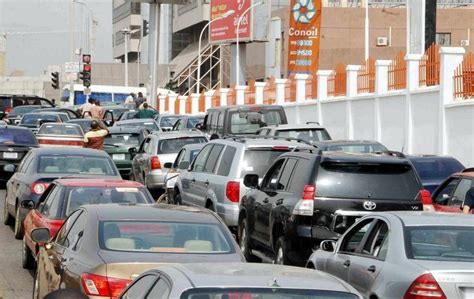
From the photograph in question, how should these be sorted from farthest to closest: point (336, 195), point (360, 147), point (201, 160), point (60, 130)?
point (60, 130)
point (360, 147)
point (201, 160)
point (336, 195)

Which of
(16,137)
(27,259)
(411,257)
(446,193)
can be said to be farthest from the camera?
(16,137)

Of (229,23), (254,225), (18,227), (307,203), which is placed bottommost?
(18,227)

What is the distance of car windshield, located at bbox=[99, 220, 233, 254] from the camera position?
1023cm

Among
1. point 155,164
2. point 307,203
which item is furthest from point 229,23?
point 307,203

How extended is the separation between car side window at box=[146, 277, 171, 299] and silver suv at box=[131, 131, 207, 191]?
1959 cm

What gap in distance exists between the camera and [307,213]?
1394cm

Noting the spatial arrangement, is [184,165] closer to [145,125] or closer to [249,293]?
[145,125]

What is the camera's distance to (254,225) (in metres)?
16.4

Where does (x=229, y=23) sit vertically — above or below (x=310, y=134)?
above

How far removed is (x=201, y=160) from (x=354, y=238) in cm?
907

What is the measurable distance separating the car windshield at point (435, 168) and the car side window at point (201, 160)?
12.5ft

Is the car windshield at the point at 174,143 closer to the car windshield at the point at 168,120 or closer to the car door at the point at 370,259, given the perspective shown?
the car windshield at the point at 168,120

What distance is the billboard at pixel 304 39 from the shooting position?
5938cm

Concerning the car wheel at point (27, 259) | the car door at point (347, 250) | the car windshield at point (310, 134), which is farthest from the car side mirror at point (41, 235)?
the car windshield at point (310, 134)
